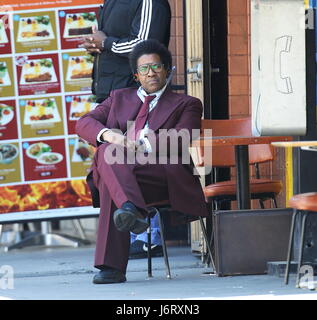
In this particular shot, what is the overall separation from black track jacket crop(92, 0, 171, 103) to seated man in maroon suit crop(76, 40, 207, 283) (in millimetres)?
860

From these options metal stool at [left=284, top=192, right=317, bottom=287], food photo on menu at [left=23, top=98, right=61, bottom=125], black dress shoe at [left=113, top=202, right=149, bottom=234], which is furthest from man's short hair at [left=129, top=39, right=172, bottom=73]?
food photo on menu at [left=23, top=98, right=61, bottom=125]

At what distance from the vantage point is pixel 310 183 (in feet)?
27.7

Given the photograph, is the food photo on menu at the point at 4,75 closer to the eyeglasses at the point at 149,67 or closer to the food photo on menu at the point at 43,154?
the food photo on menu at the point at 43,154

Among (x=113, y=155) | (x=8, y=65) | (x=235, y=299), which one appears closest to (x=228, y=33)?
(x=8, y=65)

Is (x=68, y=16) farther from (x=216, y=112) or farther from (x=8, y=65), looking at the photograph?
(x=216, y=112)

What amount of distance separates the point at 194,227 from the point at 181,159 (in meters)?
1.78

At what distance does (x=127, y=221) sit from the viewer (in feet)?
22.8

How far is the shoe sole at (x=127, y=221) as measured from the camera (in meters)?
6.94

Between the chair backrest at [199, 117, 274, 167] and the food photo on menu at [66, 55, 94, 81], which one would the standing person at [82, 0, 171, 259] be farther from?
the food photo on menu at [66, 55, 94, 81]

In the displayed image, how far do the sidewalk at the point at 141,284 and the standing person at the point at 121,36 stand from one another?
63 centimetres

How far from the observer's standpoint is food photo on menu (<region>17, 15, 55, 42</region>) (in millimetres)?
9734

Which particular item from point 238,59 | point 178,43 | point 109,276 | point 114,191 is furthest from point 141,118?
point 178,43

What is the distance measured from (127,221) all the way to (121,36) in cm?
217

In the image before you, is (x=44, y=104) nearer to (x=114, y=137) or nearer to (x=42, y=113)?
(x=42, y=113)
